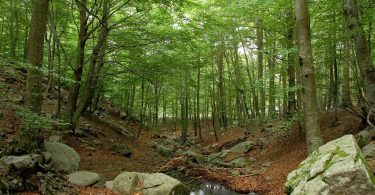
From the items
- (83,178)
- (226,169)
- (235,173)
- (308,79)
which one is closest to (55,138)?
(83,178)

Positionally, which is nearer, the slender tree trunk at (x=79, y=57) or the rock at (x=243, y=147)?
the slender tree trunk at (x=79, y=57)

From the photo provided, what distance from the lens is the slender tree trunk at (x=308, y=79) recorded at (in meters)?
6.57

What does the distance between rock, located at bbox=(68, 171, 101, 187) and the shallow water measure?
294cm

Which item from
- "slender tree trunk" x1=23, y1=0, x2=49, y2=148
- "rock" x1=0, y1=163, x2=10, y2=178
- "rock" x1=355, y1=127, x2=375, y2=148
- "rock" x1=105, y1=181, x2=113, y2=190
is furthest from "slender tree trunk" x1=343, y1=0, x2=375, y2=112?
"rock" x1=0, y1=163, x2=10, y2=178

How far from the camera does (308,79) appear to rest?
6.58 metres

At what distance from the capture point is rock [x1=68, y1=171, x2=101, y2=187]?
312 inches

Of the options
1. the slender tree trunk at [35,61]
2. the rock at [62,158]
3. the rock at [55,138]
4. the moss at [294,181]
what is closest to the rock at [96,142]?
the rock at [55,138]

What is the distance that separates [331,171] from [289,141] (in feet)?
26.4

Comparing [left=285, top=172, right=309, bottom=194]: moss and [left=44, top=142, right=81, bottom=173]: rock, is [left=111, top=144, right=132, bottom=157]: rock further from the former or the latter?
[left=285, top=172, right=309, bottom=194]: moss

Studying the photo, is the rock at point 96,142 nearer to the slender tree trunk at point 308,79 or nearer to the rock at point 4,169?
the rock at point 4,169

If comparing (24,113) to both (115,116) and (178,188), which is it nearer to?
(178,188)

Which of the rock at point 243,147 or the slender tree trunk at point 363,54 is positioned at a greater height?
the slender tree trunk at point 363,54

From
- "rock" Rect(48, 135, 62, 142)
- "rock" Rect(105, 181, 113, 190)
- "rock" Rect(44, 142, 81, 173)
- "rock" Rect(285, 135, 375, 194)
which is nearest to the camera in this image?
"rock" Rect(285, 135, 375, 194)

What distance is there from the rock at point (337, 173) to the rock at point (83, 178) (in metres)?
5.21
